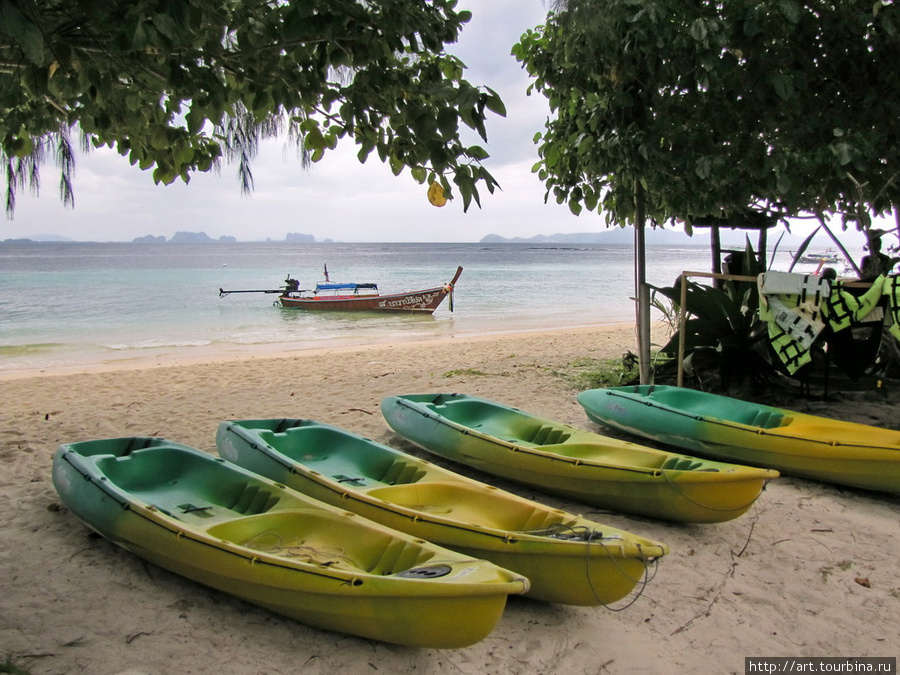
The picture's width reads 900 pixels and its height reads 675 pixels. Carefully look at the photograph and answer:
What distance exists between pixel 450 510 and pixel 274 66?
224 cm

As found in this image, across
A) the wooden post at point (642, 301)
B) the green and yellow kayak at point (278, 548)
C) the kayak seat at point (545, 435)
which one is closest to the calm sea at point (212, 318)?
the wooden post at point (642, 301)

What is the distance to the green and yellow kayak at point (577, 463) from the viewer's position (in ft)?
11.1

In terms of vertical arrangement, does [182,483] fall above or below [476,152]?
below

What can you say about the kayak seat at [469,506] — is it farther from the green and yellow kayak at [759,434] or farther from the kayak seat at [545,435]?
the green and yellow kayak at [759,434]

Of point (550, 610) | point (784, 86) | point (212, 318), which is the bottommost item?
point (550, 610)

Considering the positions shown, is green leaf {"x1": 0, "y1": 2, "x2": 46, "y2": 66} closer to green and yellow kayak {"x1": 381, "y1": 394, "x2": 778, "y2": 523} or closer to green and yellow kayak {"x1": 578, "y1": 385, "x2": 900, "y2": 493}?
green and yellow kayak {"x1": 381, "y1": 394, "x2": 778, "y2": 523}

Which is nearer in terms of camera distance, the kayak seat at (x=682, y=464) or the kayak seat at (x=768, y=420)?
the kayak seat at (x=682, y=464)

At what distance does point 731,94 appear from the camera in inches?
207

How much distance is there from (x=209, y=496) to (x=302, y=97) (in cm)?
214

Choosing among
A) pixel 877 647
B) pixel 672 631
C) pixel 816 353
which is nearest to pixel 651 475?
pixel 672 631

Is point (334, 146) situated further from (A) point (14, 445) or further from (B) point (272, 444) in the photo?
(A) point (14, 445)

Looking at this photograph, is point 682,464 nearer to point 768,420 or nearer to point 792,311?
point 768,420

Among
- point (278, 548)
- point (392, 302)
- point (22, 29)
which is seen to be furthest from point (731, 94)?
point (392, 302)

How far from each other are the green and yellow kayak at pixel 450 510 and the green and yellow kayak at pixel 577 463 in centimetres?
56
